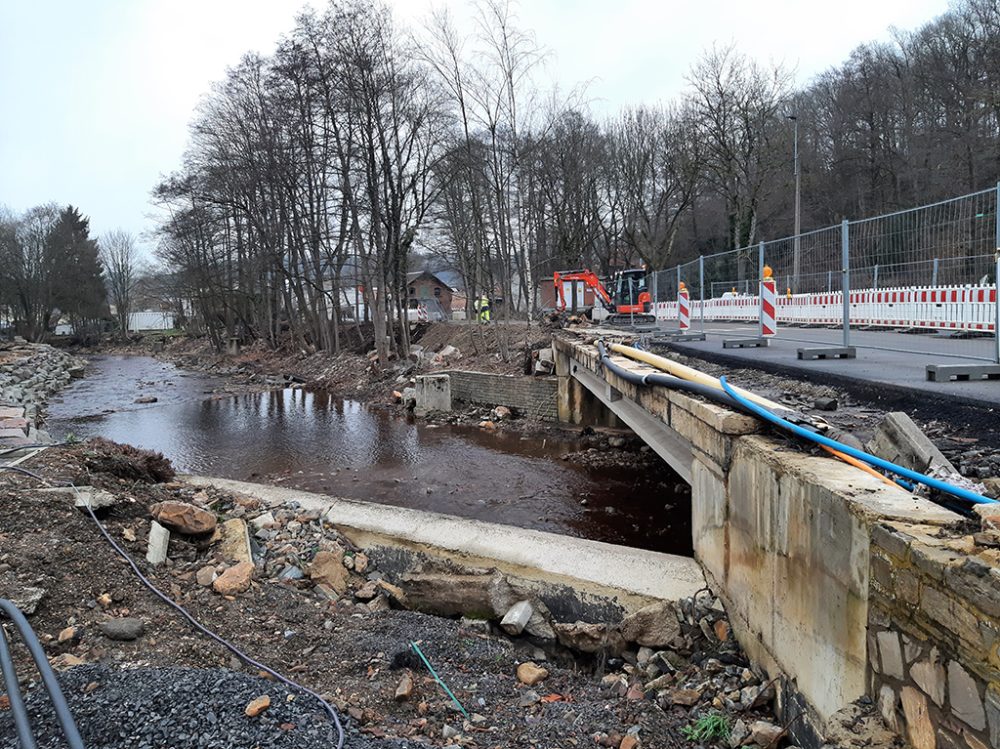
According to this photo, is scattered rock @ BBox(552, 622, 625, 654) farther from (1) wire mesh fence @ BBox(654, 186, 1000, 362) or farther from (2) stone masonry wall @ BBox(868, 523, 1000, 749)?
(1) wire mesh fence @ BBox(654, 186, 1000, 362)

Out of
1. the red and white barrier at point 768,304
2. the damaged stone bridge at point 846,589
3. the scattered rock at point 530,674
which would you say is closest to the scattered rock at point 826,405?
the damaged stone bridge at point 846,589

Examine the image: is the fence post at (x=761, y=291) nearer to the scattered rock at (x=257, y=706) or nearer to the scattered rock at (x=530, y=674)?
the scattered rock at (x=530, y=674)

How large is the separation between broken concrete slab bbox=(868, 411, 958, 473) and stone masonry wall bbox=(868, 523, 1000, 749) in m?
1.19

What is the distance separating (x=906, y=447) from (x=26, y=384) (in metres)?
27.6

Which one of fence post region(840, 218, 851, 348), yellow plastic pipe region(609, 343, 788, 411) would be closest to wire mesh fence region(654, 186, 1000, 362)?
fence post region(840, 218, 851, 348)

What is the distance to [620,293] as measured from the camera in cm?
2398

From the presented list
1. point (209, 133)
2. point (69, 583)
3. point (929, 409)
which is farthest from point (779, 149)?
point (69, 583)

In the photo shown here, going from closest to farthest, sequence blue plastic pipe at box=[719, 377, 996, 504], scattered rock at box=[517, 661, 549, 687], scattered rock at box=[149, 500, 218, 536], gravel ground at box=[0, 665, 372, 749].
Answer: blue plastic pipe at box=[719, 377, 996, 504]
gravel ground at box=[0, 665, 372, 749]
scattered rock at box=[517, 661, 549, 687]
scattered rock at box=[149, 500, 218, 536]

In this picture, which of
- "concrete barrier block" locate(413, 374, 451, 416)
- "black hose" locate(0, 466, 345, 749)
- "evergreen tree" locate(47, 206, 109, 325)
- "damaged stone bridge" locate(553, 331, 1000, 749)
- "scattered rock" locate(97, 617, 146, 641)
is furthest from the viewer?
"evergreen tree" locate(47, 206, 109, 325)

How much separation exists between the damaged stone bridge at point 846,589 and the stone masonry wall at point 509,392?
376 inches

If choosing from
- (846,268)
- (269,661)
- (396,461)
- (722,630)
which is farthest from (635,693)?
(396,461)

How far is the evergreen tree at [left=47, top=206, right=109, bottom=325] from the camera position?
1807 inches

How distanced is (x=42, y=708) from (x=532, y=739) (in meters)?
2.54

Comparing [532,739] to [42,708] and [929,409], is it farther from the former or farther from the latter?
[929,409]
